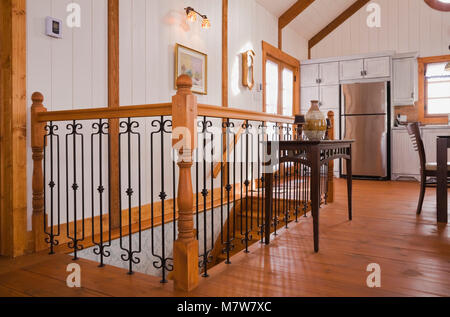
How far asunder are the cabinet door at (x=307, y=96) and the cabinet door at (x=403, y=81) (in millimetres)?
1377

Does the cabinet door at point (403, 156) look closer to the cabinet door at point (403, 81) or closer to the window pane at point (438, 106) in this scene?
the cabinet door at point (403, 81)

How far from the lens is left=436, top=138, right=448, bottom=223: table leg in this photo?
3.05 m

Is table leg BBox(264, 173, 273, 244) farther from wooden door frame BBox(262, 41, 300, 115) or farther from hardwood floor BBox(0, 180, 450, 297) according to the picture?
wooden door frame BBox(262, 41, 300, 115)

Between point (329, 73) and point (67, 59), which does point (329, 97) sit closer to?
point (329, 73)

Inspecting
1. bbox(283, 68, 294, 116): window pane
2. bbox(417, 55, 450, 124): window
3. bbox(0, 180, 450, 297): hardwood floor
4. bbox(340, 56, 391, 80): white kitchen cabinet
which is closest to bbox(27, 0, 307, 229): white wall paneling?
bbox(0, 180, 450, 297): hardwood floor

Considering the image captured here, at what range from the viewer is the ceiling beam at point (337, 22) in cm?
695

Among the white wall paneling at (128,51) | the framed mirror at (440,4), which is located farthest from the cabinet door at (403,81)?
the white wall paneling at (128,51)

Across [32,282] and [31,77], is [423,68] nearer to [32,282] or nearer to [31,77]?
[31,77]

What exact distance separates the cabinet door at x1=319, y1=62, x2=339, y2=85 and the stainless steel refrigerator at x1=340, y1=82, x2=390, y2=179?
0.35 meters

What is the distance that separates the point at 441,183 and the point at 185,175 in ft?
8.12

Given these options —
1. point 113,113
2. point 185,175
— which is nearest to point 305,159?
point 185,175

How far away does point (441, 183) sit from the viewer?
10.2ft

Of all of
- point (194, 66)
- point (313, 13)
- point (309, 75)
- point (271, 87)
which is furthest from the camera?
point (309, 75)

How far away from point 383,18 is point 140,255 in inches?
247
